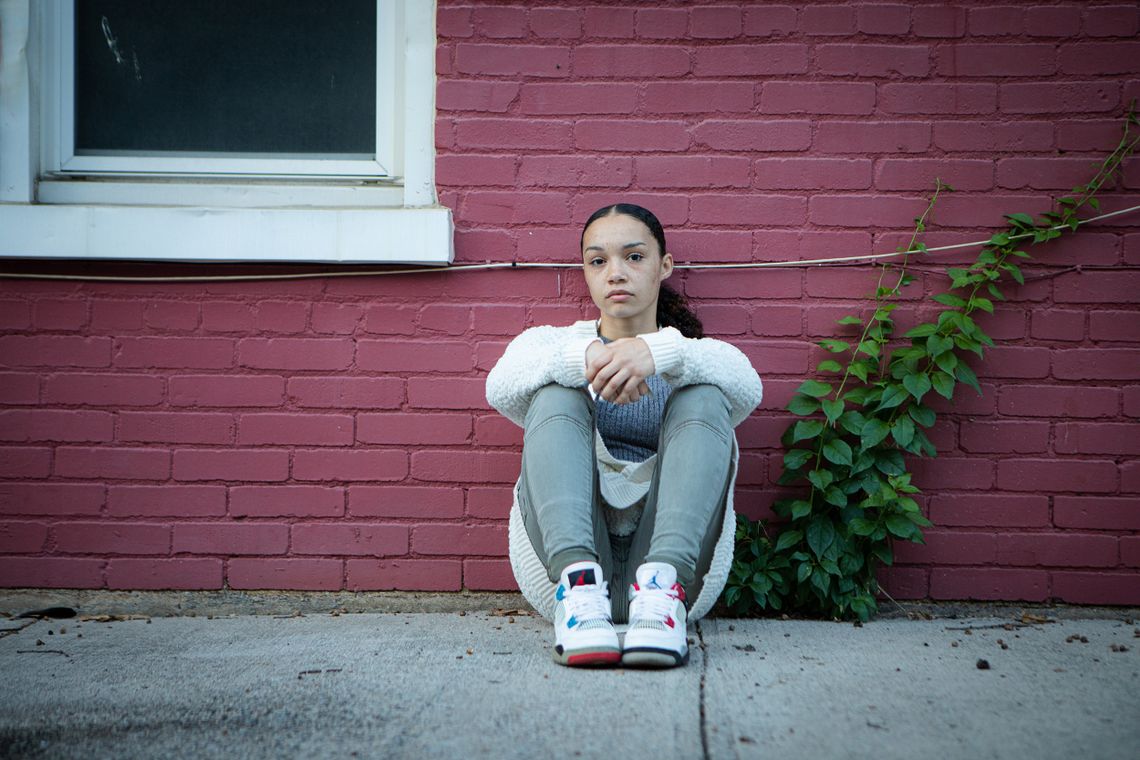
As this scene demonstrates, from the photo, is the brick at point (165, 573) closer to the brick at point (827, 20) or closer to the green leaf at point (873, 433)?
the green leaf at point (873, 433)

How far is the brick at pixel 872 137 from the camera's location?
2.82 metres

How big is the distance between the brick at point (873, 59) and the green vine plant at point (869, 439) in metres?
0.37

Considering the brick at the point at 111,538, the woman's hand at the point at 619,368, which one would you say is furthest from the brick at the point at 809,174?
the brick at the point at 111,538

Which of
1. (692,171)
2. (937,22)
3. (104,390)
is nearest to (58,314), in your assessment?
(104,390)

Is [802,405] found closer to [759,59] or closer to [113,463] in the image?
[759,59]

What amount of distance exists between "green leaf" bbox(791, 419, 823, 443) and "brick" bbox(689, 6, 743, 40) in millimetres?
1186

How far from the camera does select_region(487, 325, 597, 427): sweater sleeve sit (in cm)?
236

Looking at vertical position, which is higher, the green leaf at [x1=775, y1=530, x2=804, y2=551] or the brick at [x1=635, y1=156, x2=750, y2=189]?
the brick at [x1=635, y1=156, x2=750, y2=189]

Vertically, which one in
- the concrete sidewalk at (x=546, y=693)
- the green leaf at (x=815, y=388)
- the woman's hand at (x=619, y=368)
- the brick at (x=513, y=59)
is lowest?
the concrete sidewalk at (x=546, y=693)

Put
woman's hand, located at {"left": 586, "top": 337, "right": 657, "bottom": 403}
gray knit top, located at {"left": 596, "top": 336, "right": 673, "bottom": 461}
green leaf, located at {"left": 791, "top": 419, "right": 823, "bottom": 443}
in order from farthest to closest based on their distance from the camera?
green leaf, located at {"left": 791, "top": 419, "right": 823, "bottom": 443} < gray knit top, located at {"left": 596, "top": 336, "right": 673, "bottom": 461} < woman's hand, located at {"left": 586, "top": 337, "right": 657, "bottom": 403}

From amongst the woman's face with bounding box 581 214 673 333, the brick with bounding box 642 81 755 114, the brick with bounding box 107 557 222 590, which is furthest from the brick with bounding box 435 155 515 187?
the brick with bounding box 107 557 222 590

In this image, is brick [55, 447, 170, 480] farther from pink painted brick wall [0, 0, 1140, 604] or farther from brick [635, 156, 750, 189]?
brick [635, 156, 750, 189]

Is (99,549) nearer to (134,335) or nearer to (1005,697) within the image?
(134,335)

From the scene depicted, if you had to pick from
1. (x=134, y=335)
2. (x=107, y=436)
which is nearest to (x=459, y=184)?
(x=134, y=335)
